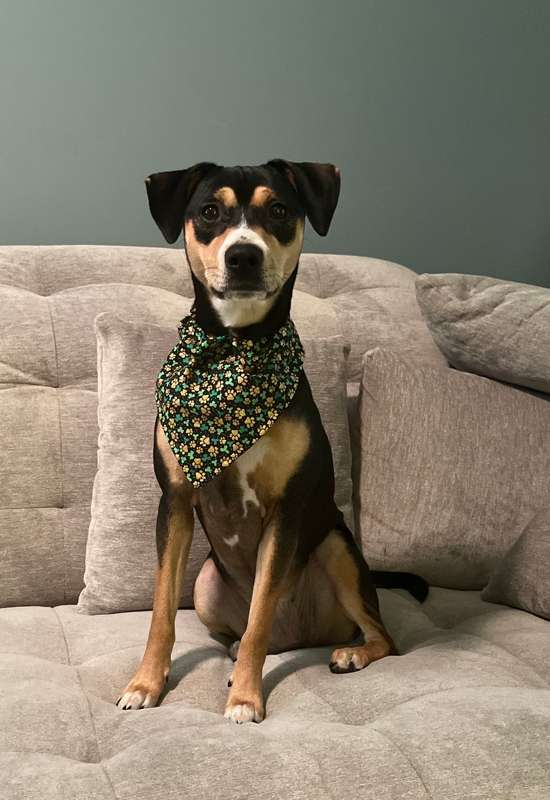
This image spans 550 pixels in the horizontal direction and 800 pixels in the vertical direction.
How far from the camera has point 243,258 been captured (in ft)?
4.83

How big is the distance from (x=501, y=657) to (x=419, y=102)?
2172 millimetres

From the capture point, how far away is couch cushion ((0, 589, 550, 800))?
1.00 metres

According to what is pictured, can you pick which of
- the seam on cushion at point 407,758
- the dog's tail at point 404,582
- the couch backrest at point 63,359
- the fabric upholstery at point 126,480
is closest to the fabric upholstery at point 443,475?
the dog's tail at point 404,582

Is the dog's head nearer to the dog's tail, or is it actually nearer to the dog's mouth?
the dog's mouth

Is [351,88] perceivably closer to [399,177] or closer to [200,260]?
[399,177]

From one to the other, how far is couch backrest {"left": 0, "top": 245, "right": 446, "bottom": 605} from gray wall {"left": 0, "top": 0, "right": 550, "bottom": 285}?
1.50ft

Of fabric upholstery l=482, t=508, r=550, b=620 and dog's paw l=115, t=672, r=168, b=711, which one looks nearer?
dog's paw l=115, t=672, r=168, b=711

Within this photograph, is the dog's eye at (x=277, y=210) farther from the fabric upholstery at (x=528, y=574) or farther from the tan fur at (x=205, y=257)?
the fabric upholstery at (x=528, y=574)

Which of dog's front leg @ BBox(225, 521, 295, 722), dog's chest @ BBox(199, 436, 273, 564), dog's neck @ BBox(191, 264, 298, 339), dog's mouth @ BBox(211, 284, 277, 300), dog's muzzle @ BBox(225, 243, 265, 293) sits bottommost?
dog's front leg @ BBox(225, 521, 295, 722)

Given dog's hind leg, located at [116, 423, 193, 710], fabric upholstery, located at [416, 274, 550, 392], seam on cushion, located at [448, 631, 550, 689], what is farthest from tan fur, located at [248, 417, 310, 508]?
fabric upholstery, located at [416, 274, 550, 392]

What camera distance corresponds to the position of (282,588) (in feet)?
5.09

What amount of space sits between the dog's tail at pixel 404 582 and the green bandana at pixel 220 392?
0.62 meters

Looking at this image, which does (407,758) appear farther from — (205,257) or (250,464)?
(205,257)

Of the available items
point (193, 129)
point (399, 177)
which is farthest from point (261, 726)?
point (399, 177)
